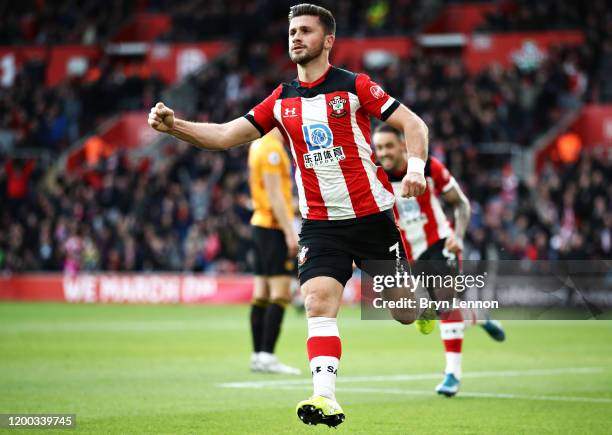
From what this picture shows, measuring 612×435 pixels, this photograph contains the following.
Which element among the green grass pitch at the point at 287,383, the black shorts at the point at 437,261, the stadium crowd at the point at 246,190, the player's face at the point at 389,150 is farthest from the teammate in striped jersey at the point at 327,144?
the stadium crowd at the point at 246,190

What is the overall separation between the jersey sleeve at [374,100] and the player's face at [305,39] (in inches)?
14.1

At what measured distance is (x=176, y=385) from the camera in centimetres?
1062

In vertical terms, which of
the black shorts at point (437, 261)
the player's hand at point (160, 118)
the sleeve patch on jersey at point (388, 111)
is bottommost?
the black shorts at point (437, 261)

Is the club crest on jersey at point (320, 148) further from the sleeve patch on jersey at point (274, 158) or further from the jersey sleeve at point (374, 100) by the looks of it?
the sleeve patch on jersey at point (274, 158)

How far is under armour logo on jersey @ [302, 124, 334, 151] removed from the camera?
Answer: 7418 millimetres

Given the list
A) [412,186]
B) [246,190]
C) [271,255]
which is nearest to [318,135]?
[412,186]

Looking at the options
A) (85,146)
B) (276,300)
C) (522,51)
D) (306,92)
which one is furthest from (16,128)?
(306,92)

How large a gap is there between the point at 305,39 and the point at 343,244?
1375 millimetres

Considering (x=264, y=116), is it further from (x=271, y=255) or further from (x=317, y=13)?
(x=271, y=255)

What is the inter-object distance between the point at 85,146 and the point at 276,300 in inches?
988

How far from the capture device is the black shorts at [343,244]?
24.3ft

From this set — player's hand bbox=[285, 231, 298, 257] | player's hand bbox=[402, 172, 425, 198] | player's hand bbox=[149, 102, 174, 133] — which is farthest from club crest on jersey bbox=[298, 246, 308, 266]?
player's hand bbox=[285, 231, 298, 257]

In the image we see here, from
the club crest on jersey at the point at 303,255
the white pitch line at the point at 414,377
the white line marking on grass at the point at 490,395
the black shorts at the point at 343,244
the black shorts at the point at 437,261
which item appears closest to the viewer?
the black shorts at the point at 343,244

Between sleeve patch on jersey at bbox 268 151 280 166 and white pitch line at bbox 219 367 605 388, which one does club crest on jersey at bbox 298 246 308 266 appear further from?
sleeve patch on jersey at bbox 268 151 280 166
